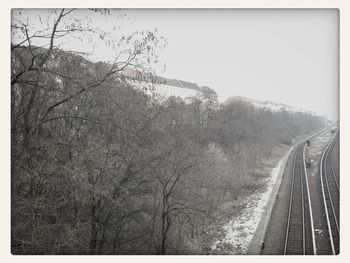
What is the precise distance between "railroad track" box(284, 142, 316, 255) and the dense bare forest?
81.6 inches

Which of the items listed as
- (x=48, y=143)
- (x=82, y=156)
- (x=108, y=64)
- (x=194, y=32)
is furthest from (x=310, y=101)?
(x=48, y=143)

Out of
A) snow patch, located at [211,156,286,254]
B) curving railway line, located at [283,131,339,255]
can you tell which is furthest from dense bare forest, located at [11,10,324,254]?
curving railway line, located at [283,131,339,255]

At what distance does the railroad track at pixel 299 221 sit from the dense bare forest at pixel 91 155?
2.07 meters

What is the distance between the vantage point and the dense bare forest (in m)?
4.38

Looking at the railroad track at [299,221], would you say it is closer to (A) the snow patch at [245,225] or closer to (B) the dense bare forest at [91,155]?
(A) the snow patch at [245,225]

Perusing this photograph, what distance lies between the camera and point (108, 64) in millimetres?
5066

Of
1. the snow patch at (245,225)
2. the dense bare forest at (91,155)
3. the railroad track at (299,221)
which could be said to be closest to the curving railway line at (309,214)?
the railroad track at (299,221)

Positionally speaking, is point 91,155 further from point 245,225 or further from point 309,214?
point 309,214

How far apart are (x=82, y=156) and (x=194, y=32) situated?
3.27 m

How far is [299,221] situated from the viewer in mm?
8078

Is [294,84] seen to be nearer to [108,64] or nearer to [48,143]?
[108,64]

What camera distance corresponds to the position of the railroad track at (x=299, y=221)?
628 cm

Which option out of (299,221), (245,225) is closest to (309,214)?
(299,221)

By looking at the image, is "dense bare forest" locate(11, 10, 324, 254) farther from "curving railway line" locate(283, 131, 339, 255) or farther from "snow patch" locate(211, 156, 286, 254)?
"curving railway line" locate(283, 131, 339, 255)
